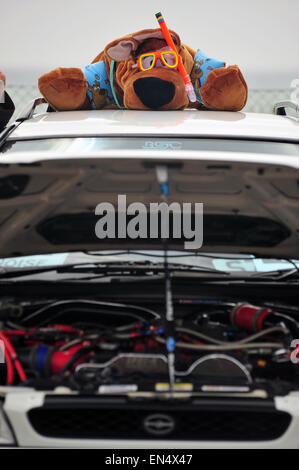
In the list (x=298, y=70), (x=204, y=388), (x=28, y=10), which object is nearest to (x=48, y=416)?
(x=204, y=388)

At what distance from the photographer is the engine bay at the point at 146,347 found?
112cm

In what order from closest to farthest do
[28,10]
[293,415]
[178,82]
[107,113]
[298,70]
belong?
[293,415] → [107,113] → [178,82] → [28,10] → [298,70]

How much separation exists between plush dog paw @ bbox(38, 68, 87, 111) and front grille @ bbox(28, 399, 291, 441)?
116 centimetres

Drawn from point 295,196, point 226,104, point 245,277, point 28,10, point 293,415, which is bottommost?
point 293,415

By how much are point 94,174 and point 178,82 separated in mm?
543

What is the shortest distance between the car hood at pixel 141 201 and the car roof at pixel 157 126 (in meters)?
0.11

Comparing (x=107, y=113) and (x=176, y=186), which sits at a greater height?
(x=107, y=113)

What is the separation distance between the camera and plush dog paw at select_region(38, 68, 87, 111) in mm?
A: 1761

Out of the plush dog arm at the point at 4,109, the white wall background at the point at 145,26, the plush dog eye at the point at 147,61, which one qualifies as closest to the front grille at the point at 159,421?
the plush dog eye at the point at 147,61

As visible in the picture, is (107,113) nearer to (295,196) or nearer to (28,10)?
(295,196)

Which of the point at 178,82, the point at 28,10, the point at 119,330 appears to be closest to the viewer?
the point at 119,330

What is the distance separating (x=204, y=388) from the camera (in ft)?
3.52

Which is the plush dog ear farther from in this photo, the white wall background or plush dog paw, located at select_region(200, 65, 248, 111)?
the white wall background

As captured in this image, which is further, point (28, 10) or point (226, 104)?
point (28, 10)
